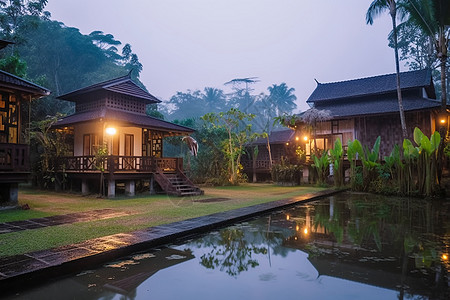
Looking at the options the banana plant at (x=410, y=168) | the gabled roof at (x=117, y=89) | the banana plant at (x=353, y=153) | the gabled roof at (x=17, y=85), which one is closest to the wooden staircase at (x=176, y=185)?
the gabled roof at (x=117, y=89)

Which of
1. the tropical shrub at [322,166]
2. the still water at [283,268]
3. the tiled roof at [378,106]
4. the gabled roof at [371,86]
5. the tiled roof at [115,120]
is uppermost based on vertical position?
the gabled roof at [371,86]

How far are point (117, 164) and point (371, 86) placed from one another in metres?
20.8

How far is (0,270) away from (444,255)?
6.10 meters

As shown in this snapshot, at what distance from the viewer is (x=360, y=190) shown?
16156mm

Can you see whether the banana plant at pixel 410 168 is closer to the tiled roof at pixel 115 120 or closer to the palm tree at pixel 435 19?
the palm tree at pixel 435 19

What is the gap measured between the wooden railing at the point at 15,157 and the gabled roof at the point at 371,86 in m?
22.0

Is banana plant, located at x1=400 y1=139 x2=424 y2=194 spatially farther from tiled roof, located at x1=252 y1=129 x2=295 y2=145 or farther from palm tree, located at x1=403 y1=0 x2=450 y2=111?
tiled roof, located at x1=252 y1=129 x2=295 y2=145

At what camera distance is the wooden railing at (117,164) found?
1309 centimetres

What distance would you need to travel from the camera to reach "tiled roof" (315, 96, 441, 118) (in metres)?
19.3

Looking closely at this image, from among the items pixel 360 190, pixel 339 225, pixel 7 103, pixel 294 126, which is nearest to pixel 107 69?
pixel 294 126

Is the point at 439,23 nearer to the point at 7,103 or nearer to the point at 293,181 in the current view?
the point at 293,181

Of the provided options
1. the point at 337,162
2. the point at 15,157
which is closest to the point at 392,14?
the point at 337,162

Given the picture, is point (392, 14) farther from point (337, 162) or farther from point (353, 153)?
point (337, 162)

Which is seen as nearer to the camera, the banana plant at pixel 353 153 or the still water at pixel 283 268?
the still water at pixel 283 268
